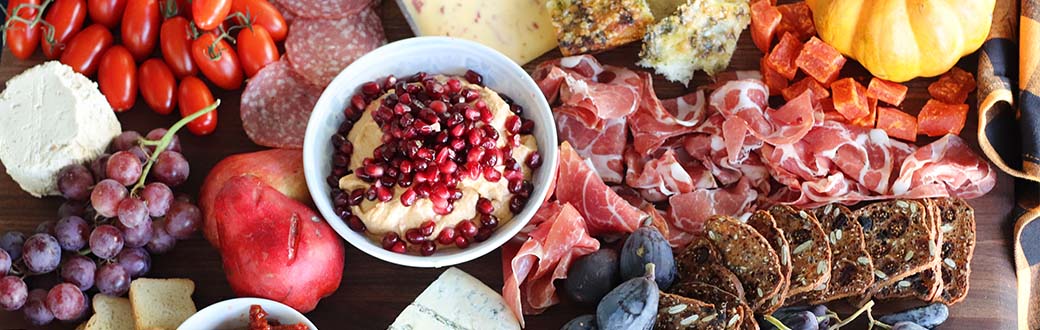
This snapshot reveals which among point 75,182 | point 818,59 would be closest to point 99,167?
point 75,182

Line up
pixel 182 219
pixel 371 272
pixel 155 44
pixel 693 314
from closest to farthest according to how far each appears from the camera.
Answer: pixel 693 314 → pixel 182 219 → pixel 371 272 → pixel 155 44

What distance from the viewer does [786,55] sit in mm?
1860

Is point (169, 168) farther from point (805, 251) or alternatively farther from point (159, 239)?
point (805, 251)

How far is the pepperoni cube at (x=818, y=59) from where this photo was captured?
1829 mm

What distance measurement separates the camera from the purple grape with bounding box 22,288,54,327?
64.7 inches

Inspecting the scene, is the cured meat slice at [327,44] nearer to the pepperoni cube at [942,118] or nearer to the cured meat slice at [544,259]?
the cured meat slice at [544,259]

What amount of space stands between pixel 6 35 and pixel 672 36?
1.30 meters

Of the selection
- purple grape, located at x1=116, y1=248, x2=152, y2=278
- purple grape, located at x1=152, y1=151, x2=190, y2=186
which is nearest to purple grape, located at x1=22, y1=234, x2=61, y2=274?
purple grape, located at x1=116, y1=248, x2=152, y2=278

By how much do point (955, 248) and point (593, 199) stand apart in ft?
2.17

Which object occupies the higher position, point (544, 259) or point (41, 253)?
point (41, 253)

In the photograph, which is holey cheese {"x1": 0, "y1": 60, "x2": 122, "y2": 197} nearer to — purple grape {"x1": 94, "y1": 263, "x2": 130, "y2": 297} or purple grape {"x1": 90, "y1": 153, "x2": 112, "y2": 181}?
purple grape {"x1": 90, "y1": 153, "x2": 112, "y2": 181}

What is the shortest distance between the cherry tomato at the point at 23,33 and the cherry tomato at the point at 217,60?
32 cm

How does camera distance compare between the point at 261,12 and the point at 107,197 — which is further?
the point at 261,12

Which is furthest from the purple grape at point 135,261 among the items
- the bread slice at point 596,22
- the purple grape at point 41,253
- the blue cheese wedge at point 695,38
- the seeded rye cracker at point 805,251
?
the seeded rye cracker at point 805,251
